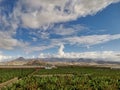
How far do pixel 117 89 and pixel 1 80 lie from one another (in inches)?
996

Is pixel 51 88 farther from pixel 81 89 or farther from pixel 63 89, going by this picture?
pixel 81 89

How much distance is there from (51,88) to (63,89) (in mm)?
1550

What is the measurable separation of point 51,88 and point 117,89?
8.02m

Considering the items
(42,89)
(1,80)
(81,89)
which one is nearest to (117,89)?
(81,89)

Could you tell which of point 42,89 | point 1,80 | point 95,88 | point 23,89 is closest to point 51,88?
point 42,89

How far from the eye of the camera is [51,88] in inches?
1156

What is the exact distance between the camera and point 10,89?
2958 cm

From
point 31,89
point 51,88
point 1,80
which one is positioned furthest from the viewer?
point 1,80

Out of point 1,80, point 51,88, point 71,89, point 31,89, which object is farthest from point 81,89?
point 1,80

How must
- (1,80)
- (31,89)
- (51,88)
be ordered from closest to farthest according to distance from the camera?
(31,89) → (51,88) → (1,80)

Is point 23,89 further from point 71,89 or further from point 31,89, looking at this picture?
point 71,89

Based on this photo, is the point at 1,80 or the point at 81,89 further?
the point at 1,80

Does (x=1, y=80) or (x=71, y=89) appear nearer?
(x=71, y=89)

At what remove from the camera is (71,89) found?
29250 mm
